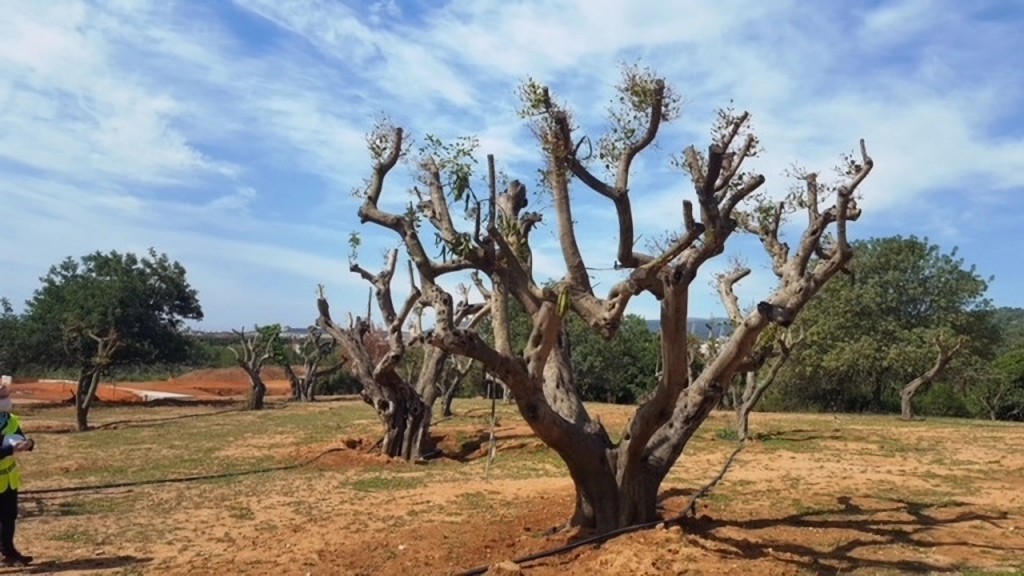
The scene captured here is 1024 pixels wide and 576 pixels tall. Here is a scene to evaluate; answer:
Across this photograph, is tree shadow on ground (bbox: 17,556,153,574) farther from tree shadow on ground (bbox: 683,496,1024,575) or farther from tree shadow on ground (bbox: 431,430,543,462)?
tree shadow on ground (bbox: 431,430,543,462)

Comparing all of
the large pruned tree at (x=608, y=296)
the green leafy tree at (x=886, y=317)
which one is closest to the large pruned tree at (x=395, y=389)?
the large pruned tree at (x=608, y=296)

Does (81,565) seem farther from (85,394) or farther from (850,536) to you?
(85,394)

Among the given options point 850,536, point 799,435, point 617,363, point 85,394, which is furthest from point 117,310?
point 850,536

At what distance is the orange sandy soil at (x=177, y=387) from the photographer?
35.9 metres

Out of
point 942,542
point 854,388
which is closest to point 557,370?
point 942,542

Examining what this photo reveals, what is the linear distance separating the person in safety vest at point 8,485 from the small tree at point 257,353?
22315 millimetres

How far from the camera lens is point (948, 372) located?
2820 centimetres

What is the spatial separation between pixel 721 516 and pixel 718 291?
4.34 metres

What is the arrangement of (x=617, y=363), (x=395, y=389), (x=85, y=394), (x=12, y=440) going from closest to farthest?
(x=12, y=440) < (x=395, y=389) < (x=85, y=394) < (x=617, y=363)

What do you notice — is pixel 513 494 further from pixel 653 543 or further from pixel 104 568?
pixel 104 568

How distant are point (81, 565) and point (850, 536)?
7.25 metres

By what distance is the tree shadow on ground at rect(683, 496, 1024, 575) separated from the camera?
7.34m

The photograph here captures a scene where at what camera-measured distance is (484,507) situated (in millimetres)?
10227

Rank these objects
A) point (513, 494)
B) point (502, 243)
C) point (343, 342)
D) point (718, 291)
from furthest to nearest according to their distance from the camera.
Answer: point (343, 342) < point (718, 291) < point (513, 494) < point (502, 243)
